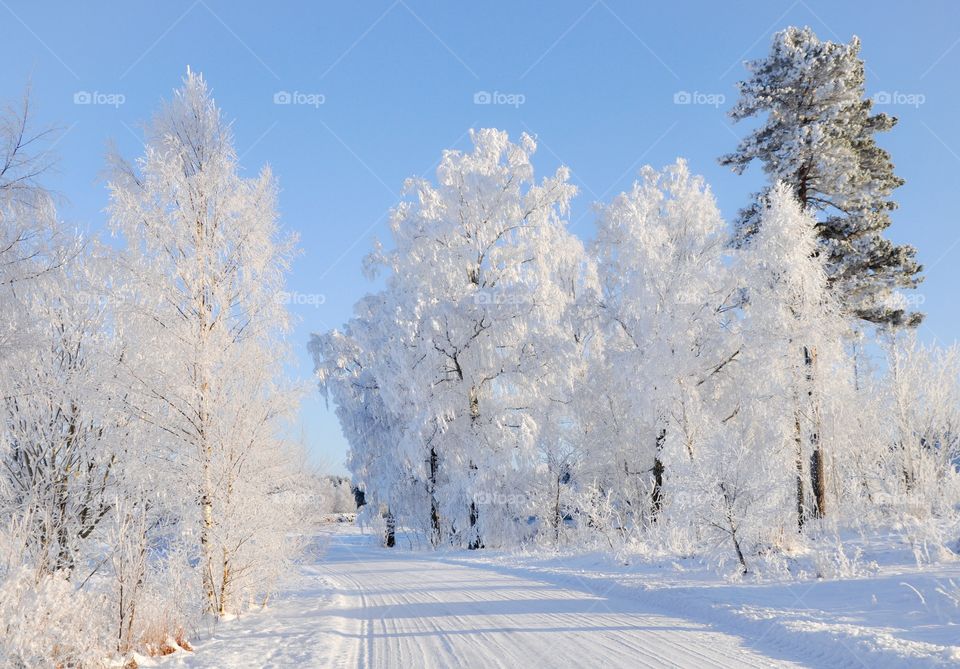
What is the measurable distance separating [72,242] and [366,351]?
17.4 metres

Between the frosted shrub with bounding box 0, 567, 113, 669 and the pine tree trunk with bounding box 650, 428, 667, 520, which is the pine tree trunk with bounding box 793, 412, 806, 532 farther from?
the frosted shrub with bounding box 0, 567, 113, 669

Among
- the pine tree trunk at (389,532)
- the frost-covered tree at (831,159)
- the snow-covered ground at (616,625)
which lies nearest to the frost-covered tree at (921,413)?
the frost-covered tree at (831,159)

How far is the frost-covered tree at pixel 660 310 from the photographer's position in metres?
19.4

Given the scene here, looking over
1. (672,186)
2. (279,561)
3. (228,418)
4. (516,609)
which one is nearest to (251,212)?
Result: (228,418)

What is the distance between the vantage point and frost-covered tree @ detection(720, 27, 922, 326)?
17.4 metres

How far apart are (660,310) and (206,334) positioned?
48.1 ft

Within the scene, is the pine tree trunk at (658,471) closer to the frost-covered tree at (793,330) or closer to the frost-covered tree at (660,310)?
the frost-covered tree at (660,310)

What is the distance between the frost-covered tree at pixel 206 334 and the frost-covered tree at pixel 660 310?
12390mm

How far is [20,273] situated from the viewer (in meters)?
8.14

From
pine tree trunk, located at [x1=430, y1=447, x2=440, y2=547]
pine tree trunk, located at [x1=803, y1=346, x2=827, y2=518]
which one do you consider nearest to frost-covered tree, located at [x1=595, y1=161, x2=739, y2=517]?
pine tree trunk, located at [x1=803, y1=346, x2=827, y2=518]

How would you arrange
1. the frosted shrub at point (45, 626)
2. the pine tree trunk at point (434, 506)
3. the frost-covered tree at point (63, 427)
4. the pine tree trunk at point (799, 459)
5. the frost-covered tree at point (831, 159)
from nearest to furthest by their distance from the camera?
the frosted shrub at point (45, 626), the frost-covered tree at point (63, 427), the pine tree trunk at point (799, 459), the frost-covered tree at point (831, 159), the pine tree trunk at point (434, 506)

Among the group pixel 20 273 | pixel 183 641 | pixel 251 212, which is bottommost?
pixel 183 641

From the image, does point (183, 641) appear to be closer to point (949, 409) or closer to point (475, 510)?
point (475, 510)

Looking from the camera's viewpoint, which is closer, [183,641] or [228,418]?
[183,641]
